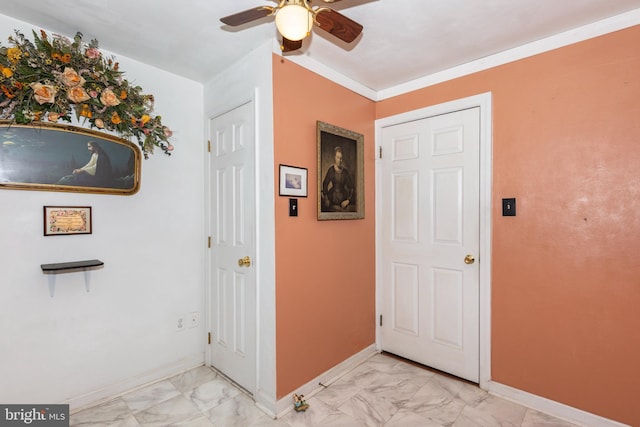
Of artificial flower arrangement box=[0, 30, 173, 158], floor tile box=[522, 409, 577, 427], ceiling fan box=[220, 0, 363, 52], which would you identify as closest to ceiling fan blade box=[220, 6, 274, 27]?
ceiling fan box=[220, 0, 363, 52]

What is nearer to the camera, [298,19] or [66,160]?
[298,19]

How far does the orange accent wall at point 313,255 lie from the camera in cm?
212

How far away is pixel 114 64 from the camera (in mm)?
2131

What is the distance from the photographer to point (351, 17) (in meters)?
1.83

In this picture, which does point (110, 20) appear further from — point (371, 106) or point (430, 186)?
point (430, 186)

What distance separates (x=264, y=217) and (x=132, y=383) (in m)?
1.64

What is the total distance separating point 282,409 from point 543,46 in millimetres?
3052

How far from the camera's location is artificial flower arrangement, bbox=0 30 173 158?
174 centimetres

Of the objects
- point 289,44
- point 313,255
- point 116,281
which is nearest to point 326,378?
point 313,255

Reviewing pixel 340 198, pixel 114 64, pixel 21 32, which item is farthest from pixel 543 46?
pixel 21 32

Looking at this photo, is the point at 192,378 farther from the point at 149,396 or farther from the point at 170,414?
the point at 170,414

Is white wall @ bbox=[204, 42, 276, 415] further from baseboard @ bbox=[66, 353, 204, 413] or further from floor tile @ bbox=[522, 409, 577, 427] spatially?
floor tile @ bbox=[522, 409, 577, 427]

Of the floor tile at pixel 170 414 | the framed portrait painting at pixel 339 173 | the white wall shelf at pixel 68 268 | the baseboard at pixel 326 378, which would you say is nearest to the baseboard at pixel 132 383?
the floor tile at pixel 170 414

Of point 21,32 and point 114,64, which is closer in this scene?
point 21,32
